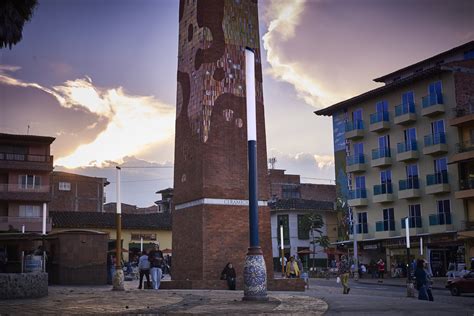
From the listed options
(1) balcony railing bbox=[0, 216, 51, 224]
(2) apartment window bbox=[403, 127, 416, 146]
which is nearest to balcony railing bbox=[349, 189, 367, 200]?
(2) apartment window bbox=[403, 127, 416, 146]

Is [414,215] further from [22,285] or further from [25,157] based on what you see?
[22,285]

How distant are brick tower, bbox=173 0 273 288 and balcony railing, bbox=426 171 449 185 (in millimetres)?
27060

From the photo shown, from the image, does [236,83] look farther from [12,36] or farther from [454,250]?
[454,250]

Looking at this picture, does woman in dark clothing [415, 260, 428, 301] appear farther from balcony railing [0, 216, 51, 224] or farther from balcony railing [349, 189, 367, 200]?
balcony railing [0, 216, 51, 224]

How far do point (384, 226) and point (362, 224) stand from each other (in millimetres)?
3190

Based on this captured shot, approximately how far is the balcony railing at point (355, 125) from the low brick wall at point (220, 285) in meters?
34.8

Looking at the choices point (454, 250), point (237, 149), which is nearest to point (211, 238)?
point (237, 149)

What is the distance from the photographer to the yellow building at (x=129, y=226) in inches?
2434

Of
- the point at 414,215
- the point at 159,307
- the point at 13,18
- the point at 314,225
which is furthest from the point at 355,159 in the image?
the point at 13,18

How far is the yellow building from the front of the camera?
6181 centimetres

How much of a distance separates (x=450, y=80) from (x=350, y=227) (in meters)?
17.9

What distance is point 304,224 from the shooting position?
233 ft

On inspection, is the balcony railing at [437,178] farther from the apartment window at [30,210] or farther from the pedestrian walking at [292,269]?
the apartment window at [30,210]

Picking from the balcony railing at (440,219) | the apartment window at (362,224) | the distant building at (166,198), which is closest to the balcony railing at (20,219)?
the distant building at (166,198)
